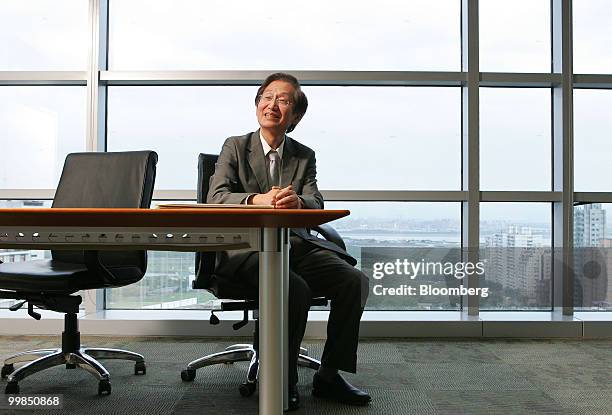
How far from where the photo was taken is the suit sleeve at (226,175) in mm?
2256

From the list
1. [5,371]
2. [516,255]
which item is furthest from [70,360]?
[516,255]

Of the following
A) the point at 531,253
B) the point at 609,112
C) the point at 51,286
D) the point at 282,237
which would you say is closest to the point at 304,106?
the point at 282,237

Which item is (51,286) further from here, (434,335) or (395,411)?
(434,335)

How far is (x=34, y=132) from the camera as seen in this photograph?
146 inches

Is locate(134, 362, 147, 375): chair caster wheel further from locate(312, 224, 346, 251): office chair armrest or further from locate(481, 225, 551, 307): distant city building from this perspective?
locate(481, 225, 551, 307): distant city building

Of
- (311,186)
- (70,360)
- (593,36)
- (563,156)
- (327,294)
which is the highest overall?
(593,36)

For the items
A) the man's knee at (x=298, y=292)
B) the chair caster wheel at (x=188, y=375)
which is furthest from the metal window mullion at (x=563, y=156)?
the chair caster wheel at (x=188, y=375)

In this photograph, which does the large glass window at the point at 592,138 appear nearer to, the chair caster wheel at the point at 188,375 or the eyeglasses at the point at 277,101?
the eyeglasses at the point at 277,101

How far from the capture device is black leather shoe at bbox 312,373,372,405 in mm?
2191

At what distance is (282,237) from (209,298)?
2.30 metres

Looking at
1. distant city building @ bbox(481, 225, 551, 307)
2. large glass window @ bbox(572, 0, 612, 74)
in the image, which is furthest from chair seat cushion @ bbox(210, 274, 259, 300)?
large glass window @ bbox(572, 0, 612, 74)

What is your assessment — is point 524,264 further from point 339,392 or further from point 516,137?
point 339,392

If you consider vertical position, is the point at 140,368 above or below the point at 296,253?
below

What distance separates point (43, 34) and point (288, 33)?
1.56m
